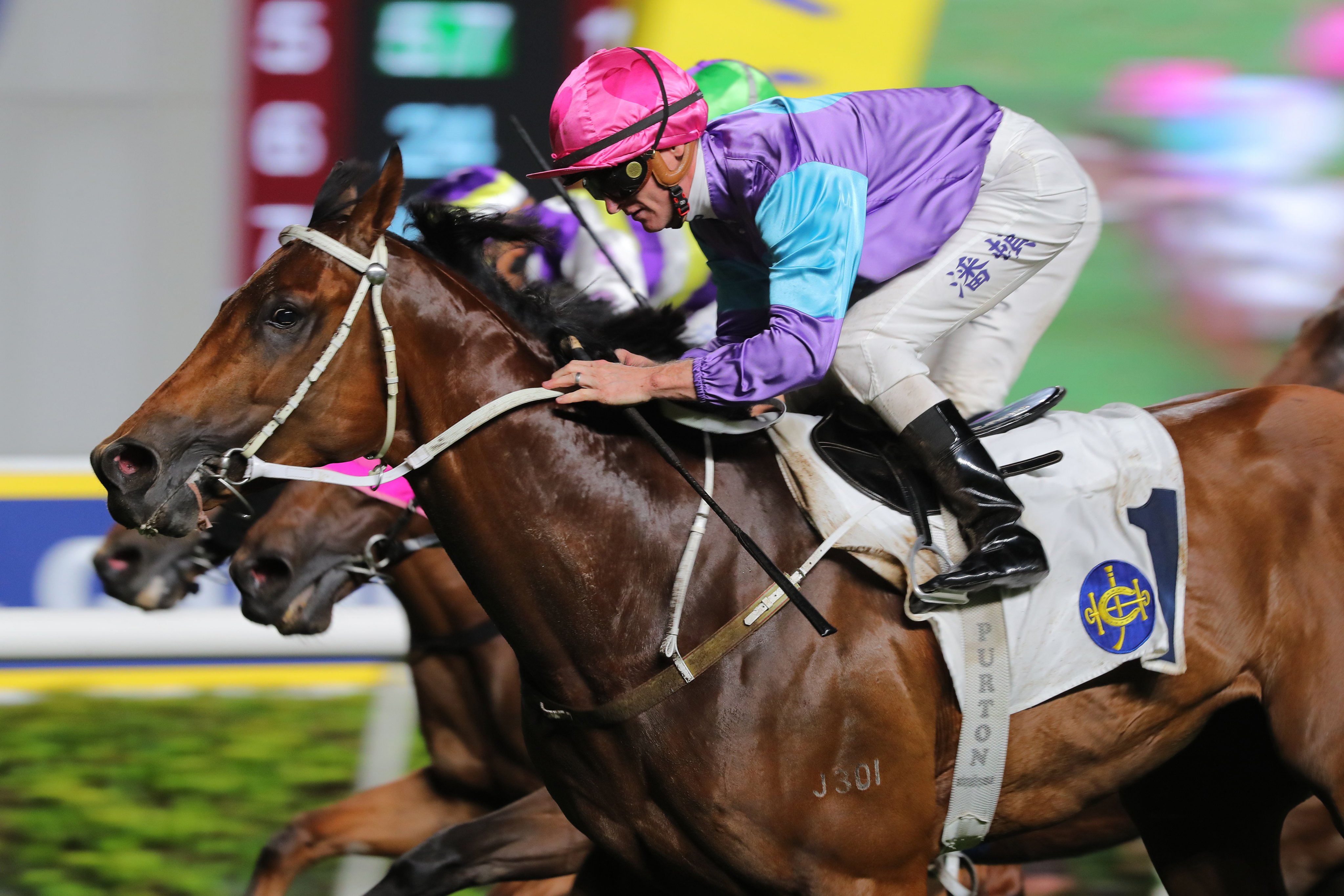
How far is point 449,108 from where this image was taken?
19.5 ft

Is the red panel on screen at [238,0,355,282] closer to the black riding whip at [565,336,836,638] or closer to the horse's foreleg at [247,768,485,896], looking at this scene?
the horse's foreleg at [247,768,485,896]

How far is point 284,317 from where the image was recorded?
2215 mm

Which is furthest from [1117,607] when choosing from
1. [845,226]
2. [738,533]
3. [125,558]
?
[125,558]

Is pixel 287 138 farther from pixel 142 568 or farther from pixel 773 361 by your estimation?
pixel 773 361

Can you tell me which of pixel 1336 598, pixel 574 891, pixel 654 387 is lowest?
pixel 574 891

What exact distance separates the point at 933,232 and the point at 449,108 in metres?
3.80

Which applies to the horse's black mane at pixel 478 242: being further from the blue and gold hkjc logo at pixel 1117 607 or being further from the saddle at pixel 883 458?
the blue and gold hkjc logo at pixel 1117 607

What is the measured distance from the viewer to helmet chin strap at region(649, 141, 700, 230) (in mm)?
2352

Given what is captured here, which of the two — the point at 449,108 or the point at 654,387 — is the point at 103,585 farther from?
the point at 449,108

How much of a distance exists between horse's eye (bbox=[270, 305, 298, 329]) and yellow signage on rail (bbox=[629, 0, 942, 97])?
13.6 feet

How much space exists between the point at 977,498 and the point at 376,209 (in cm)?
109

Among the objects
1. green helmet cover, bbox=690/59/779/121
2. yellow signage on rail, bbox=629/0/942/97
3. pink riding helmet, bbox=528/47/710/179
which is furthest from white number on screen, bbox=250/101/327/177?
pink riding helmet, bbox=528/47/710/179

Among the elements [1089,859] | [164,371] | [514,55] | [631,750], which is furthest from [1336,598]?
[164,371]

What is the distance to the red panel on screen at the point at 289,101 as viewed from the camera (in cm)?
593
